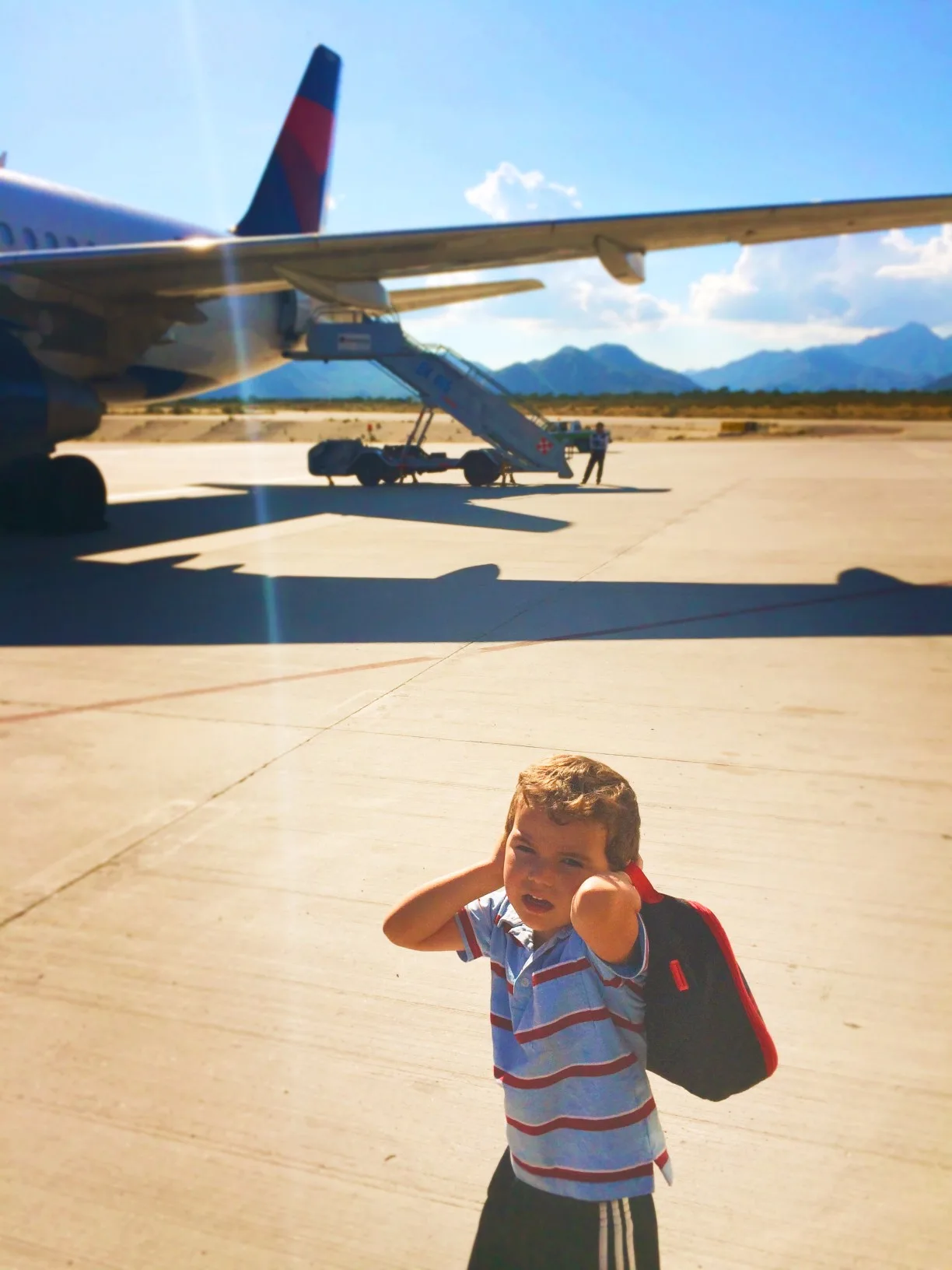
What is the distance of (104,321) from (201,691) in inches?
392

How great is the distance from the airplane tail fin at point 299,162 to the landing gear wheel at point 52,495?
1037 cm

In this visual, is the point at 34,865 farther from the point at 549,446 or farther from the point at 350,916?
the point at 549,446

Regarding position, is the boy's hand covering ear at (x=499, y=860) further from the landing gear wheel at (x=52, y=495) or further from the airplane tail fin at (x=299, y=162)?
the airplane tail fin at (x=299, y=162)

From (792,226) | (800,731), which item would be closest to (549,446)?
(792,226)

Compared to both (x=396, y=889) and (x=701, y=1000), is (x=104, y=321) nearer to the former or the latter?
(x=396, y=889)

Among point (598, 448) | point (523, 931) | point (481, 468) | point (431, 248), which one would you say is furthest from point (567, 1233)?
point (598, 448)

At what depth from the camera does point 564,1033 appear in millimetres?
1979

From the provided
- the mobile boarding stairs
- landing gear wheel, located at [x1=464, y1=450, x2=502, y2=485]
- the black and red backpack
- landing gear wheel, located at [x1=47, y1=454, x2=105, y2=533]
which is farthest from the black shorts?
landing gear wheel, located at [x1=464, y1=450, x2=502, y2=485]

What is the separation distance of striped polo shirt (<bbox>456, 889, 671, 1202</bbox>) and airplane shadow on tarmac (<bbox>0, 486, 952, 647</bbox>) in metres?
7.14

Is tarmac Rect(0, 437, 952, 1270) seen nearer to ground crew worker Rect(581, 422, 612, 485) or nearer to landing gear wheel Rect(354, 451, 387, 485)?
landing gear wheel Rect(354, 451, 387, 485)

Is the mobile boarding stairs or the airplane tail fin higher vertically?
the airplane tail fin

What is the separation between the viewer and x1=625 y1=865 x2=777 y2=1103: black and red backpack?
5.98ft

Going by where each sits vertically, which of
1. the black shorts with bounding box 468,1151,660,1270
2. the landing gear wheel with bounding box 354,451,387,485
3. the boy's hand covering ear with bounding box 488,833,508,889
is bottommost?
the landing gear wheel with bounding box 354,451,387,485

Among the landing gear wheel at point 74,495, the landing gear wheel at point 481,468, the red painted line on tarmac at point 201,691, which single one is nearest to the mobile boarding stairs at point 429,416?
the landing gear wheel at point 481,468
